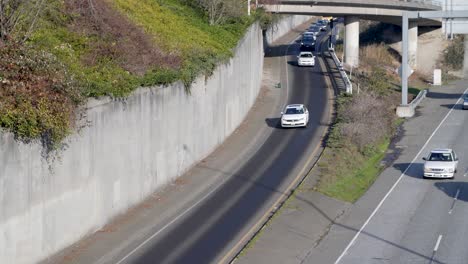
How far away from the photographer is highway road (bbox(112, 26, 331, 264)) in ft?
96.8

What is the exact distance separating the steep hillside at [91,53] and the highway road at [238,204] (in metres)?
5.05

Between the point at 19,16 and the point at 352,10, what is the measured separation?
5167 cm

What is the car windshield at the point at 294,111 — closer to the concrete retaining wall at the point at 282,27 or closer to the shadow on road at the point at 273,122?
the shadow on road at the point at 273,122

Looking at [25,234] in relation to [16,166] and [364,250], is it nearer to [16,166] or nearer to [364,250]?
[16,166]

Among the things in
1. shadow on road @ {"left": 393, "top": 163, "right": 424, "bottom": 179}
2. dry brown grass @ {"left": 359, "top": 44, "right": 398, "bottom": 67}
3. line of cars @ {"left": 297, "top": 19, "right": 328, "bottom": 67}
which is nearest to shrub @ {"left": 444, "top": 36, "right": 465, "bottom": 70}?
dry brown grass @ {"left": 359, "top": 44, "right": 398, "bottom": 67}

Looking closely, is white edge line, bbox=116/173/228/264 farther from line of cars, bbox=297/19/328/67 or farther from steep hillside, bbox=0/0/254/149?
line of cars, bbox=297/19/328/67

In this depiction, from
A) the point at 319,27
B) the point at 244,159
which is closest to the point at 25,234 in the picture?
the point at 244,159

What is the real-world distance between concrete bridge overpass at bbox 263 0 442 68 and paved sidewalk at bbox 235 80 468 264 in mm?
29677

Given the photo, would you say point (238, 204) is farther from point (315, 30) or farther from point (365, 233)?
point (315, 30)

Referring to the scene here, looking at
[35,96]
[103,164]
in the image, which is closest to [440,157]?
[103,164]

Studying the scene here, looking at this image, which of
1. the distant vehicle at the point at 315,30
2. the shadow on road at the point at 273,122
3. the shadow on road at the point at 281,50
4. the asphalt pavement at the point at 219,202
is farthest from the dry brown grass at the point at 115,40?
the distant vehicle at the point at 315,30

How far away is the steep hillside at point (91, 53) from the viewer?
26562mm

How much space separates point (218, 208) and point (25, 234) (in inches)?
457

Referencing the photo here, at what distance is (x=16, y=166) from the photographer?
2538cm
